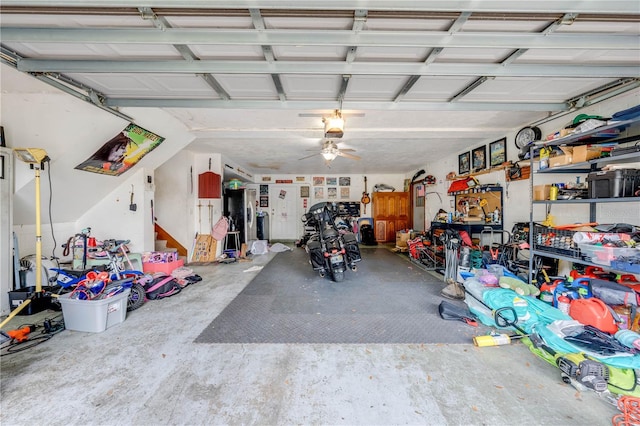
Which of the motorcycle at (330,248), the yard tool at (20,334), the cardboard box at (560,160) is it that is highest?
the cardboard box at (560,160)

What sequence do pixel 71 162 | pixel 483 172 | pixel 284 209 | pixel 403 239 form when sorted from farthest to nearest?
pixel 284 209 → pixel 403 239 → pixel 483 172 → pixel 71 162

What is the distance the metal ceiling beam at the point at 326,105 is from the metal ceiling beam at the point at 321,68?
0.71 meters

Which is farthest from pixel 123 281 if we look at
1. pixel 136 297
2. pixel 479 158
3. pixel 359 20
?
pixel 479 158

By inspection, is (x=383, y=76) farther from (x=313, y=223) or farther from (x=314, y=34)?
(x=313, y=223)

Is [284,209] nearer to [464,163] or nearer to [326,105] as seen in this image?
[464,163]

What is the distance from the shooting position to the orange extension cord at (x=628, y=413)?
124cm

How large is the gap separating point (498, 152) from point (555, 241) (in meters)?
2.15

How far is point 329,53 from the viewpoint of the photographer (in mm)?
1929

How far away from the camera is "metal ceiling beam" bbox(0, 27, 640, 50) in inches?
63.1

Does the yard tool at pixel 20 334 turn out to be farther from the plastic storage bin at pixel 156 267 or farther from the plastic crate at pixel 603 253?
the plastic crate at pixel 603 253

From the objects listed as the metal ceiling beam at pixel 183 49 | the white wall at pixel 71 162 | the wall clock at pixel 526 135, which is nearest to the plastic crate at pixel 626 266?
the wall clock at pixel 526 135

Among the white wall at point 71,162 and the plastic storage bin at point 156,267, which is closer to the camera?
the white wall at point 71,162

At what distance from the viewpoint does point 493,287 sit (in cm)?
268

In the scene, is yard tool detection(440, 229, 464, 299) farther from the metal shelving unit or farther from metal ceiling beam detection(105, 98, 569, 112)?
metal ceiling beam detection(105, 98, 569, 112)
